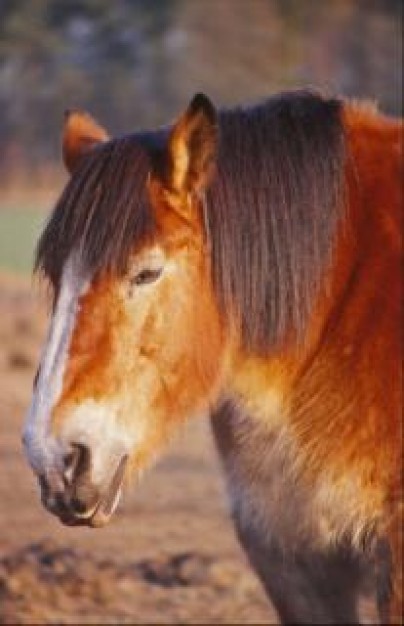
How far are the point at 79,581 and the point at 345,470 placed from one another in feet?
8.32

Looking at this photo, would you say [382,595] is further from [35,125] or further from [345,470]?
[35,125]

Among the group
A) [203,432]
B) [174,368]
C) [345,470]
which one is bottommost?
[203,432]

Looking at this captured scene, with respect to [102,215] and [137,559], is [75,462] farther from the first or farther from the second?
[137,559]

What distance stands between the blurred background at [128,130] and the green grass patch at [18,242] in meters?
0.03

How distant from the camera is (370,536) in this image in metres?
3.92

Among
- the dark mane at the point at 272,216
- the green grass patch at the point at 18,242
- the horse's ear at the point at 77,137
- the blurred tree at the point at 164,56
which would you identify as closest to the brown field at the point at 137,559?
the dark mane at the point at 272,216

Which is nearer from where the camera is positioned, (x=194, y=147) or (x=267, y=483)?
(x=194, y=147)

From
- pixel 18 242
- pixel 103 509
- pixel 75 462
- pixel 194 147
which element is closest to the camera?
pixel 75 462

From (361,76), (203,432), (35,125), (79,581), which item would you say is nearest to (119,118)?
(35,125)

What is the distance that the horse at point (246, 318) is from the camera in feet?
11.9

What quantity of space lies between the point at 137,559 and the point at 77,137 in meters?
A: 2.96

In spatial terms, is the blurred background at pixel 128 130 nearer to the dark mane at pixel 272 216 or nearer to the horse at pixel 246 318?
the horse at pixel 246 318

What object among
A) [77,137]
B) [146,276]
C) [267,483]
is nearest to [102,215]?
[146,276]

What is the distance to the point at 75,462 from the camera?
11.6 ft
